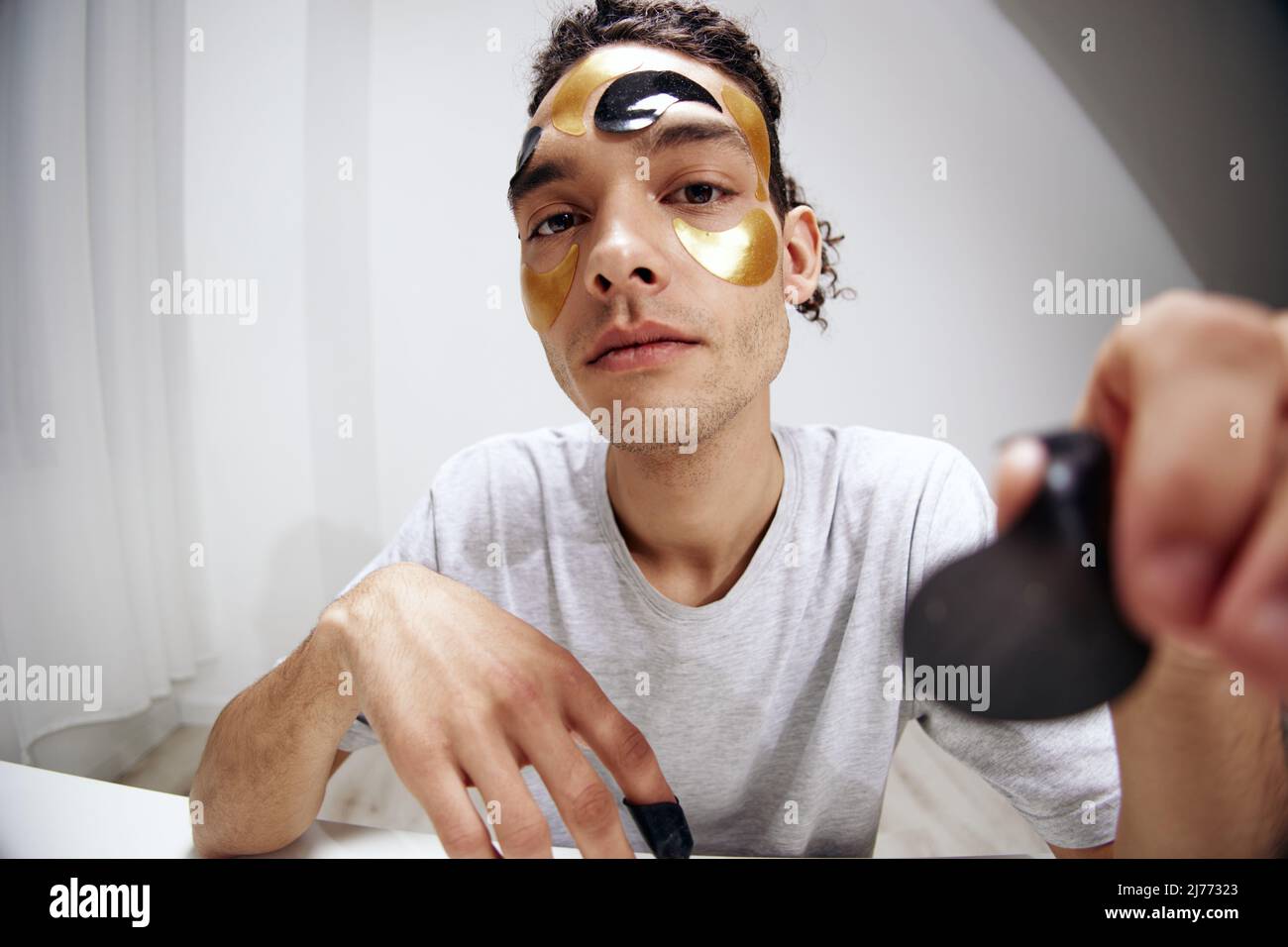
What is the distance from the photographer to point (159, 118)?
0.87 metres

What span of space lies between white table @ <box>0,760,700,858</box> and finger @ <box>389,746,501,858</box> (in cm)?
11

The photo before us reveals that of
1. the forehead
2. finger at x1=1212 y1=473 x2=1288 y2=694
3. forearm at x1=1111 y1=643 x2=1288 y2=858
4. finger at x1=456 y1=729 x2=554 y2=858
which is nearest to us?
finger at x1=1212 y1=473 x2=1288 y2=694

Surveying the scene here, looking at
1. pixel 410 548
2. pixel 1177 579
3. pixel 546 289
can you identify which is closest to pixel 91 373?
pixel 410 548

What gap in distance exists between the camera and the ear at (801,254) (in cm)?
80

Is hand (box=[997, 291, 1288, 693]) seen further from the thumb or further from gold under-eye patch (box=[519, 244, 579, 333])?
gold under-eye patch (box=[519, 244, 579, 333])

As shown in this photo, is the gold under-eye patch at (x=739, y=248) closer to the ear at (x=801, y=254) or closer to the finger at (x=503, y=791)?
the ear at (x=801, y=254)

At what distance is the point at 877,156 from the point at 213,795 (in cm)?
98

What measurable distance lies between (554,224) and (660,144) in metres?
0.13

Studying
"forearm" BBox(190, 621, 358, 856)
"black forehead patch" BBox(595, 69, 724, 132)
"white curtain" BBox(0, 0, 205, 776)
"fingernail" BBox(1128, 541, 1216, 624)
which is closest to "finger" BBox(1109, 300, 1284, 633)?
"fingernail" BBox(1128, 541, 1216, 624)

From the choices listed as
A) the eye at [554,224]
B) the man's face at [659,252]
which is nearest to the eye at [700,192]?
the man's face at [659,252]

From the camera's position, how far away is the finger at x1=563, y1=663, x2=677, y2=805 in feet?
2.20

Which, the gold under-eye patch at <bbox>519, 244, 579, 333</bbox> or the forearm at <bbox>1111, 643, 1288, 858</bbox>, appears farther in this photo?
the gold under-eye patch at <bbox>519, 244, 579, 333</bbox>

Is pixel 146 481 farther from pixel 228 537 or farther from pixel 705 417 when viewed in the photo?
pixel 705 417

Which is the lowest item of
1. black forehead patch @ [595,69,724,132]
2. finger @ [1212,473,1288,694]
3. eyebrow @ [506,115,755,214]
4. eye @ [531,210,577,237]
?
finger @ [1212,473,1288,694]
